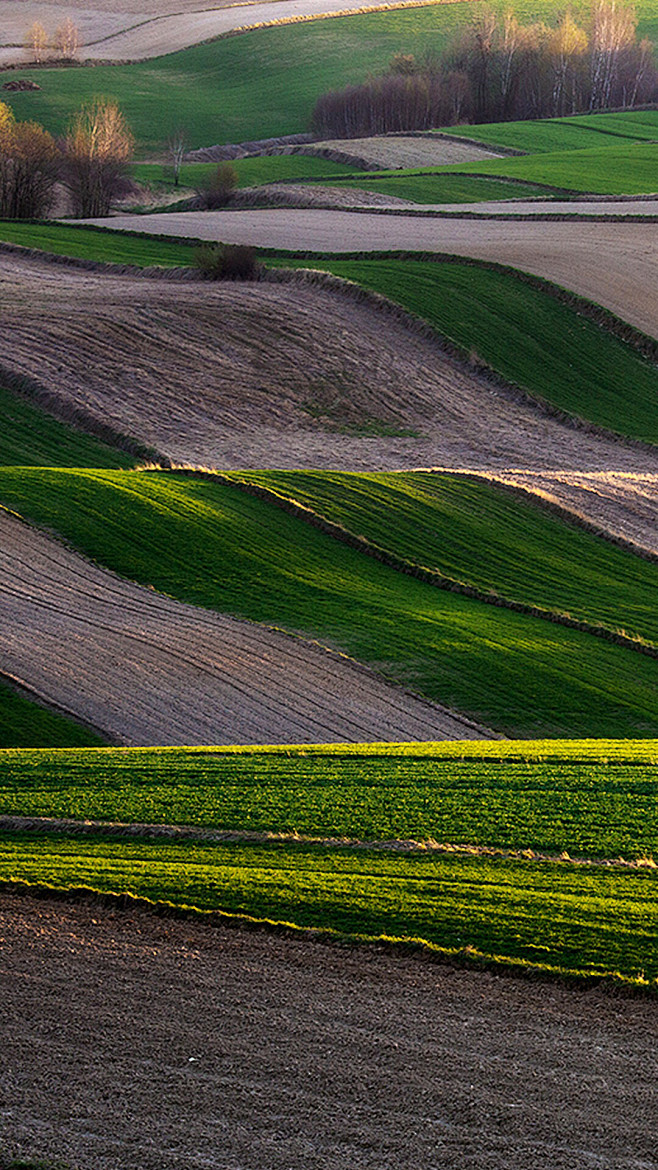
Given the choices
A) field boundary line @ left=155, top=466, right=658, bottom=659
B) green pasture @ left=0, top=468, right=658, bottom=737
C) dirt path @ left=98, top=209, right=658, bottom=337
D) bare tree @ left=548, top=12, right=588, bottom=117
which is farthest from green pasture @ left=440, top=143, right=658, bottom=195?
green pasture @ left=0, top=468, right=658, bottom=737

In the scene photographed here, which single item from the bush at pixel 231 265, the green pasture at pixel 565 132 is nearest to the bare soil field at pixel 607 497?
the bush at pixel 231 265

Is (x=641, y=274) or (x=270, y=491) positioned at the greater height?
(x=641, y=274)

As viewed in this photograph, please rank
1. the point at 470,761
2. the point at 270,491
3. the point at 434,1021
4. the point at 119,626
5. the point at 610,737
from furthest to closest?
the point at 270,491 → the point at 119,626 → the point at 610,737 → the point at 470,761 → the point at 434,1021

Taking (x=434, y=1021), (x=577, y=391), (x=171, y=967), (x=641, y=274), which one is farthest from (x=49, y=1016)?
(x=641, y=274)

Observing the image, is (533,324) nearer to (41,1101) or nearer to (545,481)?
(545,481)

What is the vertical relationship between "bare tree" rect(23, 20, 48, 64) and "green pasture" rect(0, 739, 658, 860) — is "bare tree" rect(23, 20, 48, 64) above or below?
above

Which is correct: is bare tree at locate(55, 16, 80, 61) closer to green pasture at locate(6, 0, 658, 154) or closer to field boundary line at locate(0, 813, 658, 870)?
green pasture at locate(6, 0, 658, 154)

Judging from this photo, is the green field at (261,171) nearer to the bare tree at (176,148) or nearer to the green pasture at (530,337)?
the bare tree at (176,148)
